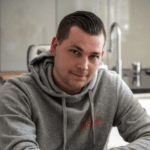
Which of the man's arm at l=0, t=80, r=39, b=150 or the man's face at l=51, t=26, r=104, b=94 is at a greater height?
the man's face at l=51, t=26, r=104, b=94

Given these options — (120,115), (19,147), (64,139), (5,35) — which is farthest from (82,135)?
(5,35)

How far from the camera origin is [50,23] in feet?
11.1

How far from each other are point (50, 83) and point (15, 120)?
0.71 feet

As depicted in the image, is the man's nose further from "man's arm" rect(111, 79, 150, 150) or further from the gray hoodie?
"man's arm" rect(111, 79, 150, 150)

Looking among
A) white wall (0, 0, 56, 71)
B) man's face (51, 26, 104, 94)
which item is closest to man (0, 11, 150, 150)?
man's face (51, 26, 104, 94)

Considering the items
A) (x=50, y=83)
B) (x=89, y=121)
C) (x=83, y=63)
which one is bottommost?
(x=89, y=121)

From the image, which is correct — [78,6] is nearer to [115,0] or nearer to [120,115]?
[115,0]

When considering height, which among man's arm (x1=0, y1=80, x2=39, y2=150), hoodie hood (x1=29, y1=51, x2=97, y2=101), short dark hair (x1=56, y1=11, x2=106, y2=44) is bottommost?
man's arm (x1=0, y1=80, x2=39, y2=150)

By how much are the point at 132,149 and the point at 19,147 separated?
42 centimetres

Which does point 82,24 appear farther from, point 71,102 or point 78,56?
point 71,102

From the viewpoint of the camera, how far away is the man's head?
2.83 feet

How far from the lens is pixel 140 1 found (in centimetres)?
357

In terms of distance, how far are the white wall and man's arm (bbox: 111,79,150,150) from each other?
8.00ft

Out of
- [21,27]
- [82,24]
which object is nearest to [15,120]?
[82,24]
